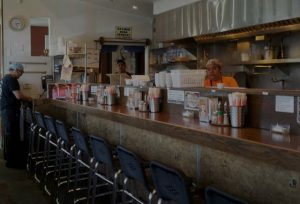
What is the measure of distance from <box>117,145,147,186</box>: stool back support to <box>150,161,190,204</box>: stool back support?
0.77 feet

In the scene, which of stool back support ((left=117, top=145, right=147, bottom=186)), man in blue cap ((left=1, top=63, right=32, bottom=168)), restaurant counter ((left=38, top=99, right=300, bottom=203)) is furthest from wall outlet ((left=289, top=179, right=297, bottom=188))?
man in blue cap ((left=1, top=63, right=32, bottom=168))

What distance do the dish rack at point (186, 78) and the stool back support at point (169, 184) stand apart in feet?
3.64

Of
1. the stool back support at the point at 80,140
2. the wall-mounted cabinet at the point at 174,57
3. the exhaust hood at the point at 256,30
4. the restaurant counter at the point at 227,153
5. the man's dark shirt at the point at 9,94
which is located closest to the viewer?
the restaurant counter at the point at 227,153

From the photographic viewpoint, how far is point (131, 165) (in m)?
2.73

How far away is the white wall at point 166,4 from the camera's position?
680cm

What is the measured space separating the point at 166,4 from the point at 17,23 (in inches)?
123

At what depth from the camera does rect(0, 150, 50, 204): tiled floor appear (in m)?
4.47

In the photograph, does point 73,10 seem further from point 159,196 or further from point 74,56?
point 159,196

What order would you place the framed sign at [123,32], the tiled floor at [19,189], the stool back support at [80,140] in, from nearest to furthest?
1. the stool back support at [80,140]
2. the tiled floor at [19,189]
3. the framed sign at [123,32]

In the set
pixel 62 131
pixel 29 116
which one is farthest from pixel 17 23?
pixel 62 131

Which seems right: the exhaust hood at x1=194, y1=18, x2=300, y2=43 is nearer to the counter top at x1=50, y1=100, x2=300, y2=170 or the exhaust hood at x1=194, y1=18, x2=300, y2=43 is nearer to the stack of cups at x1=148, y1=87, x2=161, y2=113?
the stack of cups at x1=148, y1=87, x2=161, y2=113

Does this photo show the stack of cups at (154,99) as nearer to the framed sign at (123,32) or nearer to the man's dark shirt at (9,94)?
the man's dark shirt at (9,94)

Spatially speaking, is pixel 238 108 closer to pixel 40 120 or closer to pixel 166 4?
pixel 40 120

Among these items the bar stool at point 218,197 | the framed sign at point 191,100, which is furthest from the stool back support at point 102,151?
the bar stool at point 218,197
